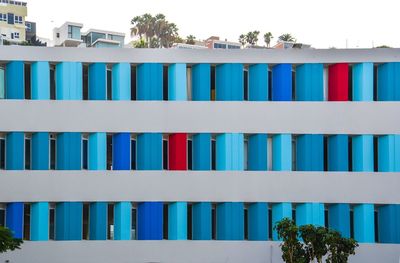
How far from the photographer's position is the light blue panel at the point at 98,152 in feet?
68.9

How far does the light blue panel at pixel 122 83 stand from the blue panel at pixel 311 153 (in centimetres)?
589

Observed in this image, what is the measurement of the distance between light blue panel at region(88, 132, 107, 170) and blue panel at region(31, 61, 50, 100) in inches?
80.6

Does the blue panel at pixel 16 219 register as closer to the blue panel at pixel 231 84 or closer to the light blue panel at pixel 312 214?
the blue panel at pixel 231 84

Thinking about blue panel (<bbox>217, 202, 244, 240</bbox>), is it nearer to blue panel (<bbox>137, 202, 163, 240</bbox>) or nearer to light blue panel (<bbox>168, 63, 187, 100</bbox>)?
blue panel (<bbox>137, 202, 163, 240</bbox>)

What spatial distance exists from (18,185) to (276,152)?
27.3ft

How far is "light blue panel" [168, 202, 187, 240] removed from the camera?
2112 centimetres

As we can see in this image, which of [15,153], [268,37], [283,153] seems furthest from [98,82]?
[268,37]

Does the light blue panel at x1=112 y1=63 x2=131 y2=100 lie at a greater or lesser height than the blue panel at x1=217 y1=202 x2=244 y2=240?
greater

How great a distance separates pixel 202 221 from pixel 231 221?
94 centimetres

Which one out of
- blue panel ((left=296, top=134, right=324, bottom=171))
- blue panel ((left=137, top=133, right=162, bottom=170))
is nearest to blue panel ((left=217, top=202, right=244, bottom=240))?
blue panel ((left=296, top=134, right=324, bottom=171))

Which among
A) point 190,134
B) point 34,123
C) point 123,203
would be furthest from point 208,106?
point 34,123

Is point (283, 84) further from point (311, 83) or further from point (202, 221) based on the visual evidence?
point (202, 221)

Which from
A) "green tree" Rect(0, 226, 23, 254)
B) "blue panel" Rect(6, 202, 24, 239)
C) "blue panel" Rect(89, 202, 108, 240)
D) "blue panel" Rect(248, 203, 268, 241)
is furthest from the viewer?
"blue panel" Rect(248, 203, 268, 241)

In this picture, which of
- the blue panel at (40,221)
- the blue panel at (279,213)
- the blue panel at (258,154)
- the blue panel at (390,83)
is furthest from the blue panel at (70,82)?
the blue panel at (390,83)
